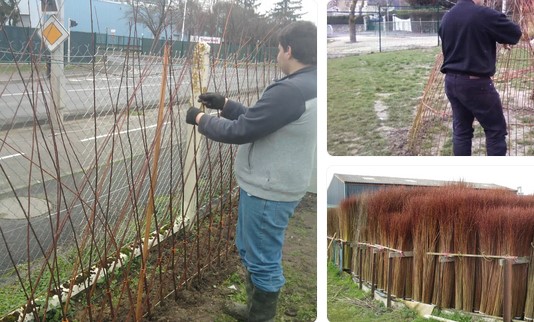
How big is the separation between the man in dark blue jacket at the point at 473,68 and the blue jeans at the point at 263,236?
0.70m

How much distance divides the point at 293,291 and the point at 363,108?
786 millimetres

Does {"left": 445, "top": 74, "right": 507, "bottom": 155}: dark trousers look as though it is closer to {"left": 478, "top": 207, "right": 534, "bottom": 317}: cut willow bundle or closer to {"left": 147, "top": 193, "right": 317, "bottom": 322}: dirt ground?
{"left": 478, "top": 207, "right": 534, "bottom": 317}: cut willow bundle

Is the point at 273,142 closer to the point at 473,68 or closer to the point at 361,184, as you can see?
the point at 361,184

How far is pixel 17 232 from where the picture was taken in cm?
177

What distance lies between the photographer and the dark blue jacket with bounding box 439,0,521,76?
1.95 meters

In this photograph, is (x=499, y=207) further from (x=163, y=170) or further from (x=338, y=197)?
(x=163, y=170)

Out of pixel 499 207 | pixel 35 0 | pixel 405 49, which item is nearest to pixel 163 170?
pixel 35 0

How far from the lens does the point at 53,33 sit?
158cm

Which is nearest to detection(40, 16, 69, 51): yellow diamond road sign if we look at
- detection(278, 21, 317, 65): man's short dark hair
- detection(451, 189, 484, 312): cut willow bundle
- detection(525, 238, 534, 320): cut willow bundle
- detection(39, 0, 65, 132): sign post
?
detection(39, 0, 65, 132): sign post

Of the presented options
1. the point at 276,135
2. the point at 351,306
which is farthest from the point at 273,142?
the point at 351,306

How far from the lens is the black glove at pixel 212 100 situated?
6.12ft

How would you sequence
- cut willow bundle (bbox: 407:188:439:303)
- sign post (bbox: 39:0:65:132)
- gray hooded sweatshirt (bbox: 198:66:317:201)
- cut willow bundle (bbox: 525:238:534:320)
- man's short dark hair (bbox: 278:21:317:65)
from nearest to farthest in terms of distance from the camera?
sign post (bbox: 39:0:65:132) → gray hooded sweatshirt (bbox: 198:66:317:201) → man's short dark hair (bbox: 278:21:317:65) → cut willow bundle (bbox: 525:238:534:320) → cut willow bundle (bbox: 407:188:439:303)

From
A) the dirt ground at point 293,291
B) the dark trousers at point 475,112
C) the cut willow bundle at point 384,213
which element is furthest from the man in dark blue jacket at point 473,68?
the dirt ground at point 293,291

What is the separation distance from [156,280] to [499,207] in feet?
4.62
